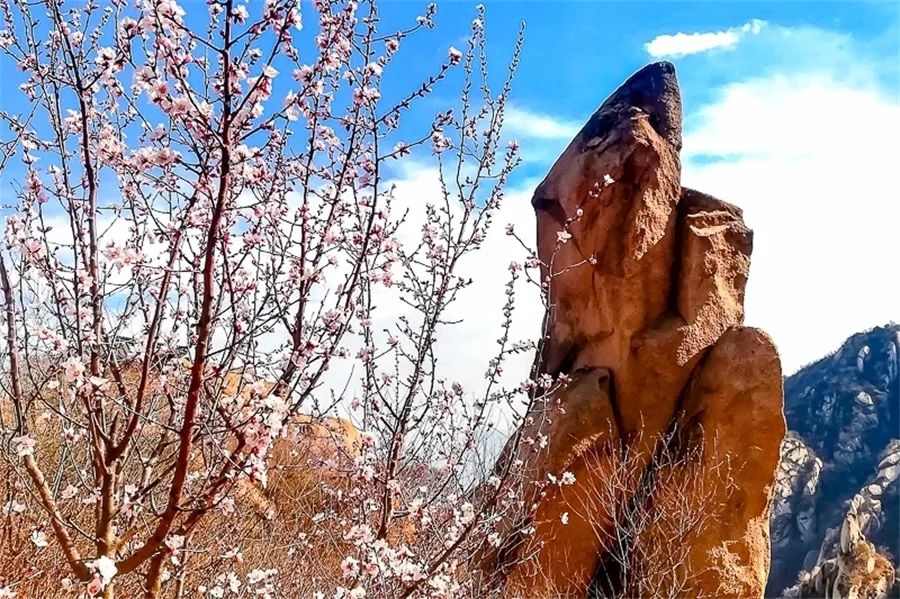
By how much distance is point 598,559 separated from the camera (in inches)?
277

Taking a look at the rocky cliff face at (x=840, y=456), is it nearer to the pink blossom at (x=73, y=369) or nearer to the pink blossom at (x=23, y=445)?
the pink blossom at (x=23, y=445)

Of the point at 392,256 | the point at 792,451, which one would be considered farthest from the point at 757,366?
the point at 792,451

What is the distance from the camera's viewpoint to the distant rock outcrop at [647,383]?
6.67m

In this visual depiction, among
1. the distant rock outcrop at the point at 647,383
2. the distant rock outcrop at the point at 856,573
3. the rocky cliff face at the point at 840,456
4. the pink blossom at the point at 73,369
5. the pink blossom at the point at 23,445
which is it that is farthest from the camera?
the rocky cliff face at the point at 840,456

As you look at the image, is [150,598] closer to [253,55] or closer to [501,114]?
[253,55]

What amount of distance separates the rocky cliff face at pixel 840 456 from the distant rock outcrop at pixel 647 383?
1831 centimetres

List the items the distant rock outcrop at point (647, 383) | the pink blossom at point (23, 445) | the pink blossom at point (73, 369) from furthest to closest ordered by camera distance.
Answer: the distant rock outcrop at point (647, 383), the pink blossom at point (23, 445), the pink blossom at point (73, 369)

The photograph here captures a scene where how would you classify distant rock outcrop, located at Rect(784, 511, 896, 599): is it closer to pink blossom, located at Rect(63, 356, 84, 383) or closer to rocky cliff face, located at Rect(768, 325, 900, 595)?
rocky cliff face, located at Rect(768, 325, 900, 595)

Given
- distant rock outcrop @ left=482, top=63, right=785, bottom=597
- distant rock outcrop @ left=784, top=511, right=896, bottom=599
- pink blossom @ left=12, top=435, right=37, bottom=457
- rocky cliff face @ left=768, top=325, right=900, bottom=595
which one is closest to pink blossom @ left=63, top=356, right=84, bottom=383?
pink blossom @ left=12, top=435, right=37, bottom=457

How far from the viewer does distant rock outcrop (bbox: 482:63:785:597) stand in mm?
6672

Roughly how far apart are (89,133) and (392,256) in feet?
3.41

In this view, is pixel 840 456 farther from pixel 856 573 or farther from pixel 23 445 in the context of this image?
pixel 23 445

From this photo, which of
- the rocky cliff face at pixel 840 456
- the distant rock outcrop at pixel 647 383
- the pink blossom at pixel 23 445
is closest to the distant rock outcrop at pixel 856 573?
the distant rock outcrop at pixel 647 383

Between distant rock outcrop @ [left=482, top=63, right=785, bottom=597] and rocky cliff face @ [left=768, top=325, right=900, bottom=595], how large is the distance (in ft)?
60.1
